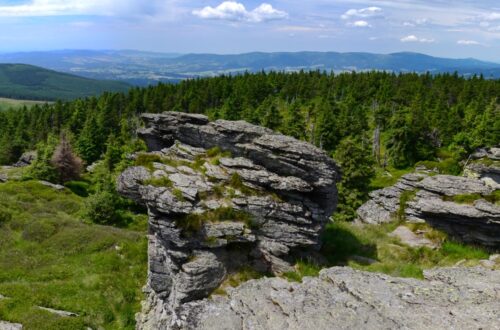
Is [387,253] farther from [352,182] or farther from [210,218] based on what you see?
[352,182]

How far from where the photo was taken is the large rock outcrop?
20.4 meters

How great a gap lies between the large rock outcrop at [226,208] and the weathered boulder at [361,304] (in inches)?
123

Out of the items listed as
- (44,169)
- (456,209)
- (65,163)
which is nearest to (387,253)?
(456,209)

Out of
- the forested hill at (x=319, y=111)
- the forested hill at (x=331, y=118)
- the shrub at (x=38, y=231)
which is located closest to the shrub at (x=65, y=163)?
the forested hill at (x=331, y=118)

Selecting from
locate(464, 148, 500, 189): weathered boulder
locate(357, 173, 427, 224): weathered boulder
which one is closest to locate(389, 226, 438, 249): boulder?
locate(357, 173, 427, 224): weathered boulder

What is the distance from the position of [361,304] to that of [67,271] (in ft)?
72.7

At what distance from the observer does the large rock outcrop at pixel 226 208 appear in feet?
66.9

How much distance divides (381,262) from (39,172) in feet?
197

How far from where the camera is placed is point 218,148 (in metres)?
25.1

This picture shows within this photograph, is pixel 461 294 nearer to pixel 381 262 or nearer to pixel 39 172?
pixel 381 262

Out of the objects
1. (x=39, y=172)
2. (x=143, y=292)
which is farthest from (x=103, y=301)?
(x=39, y=172)

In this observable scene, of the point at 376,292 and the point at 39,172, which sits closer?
the point at 376,292

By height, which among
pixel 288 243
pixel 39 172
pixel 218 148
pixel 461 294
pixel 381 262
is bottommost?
pixel 39 172

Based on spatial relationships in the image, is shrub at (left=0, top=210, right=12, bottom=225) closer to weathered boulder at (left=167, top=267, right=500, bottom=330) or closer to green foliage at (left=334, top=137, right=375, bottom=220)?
weathered boulder at (left=167, top=267, right=500, bottom=330)
